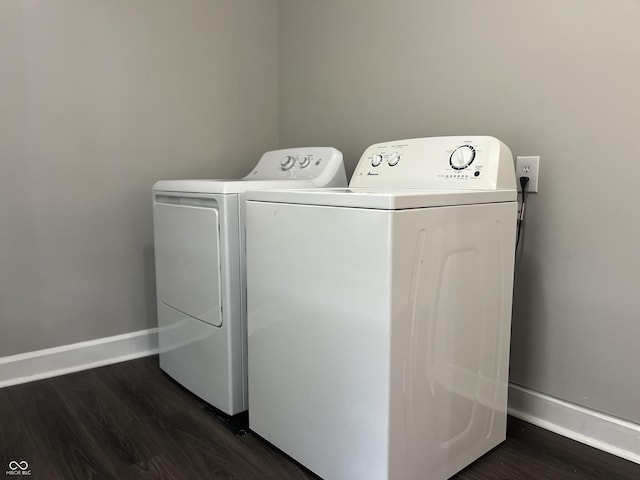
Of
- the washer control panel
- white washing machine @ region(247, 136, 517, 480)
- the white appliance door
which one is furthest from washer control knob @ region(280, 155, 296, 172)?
white washing machine @ region(247, 136, 517, 480)

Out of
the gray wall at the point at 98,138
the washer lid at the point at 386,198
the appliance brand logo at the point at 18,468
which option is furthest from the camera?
the gray wall at the point at 98,138

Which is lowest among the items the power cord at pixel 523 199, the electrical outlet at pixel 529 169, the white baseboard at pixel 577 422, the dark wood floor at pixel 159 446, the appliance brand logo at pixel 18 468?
the dark wood floor at pixel 159 446

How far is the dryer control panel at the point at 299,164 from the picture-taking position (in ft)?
6.32

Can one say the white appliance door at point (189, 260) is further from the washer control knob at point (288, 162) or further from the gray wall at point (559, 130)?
the gray wall at point (559, 130)

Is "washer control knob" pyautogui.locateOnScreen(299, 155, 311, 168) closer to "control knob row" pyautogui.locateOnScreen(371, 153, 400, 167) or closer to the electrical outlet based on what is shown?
"control knob row" pyautogui.locateOnScreen(371, 153, 400, 167)

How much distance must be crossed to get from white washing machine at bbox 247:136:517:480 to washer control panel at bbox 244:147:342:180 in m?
0.46

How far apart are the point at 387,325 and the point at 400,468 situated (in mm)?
355

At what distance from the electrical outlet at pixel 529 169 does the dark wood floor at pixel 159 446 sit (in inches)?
30.4

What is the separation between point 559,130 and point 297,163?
1.00 metres

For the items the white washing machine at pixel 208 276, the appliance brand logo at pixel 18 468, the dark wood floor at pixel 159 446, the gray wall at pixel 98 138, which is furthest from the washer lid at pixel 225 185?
the appliance brand logo at pixel 18 468

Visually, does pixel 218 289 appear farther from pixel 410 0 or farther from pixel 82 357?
pixel 410 0

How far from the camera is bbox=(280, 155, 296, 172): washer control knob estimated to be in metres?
2.06

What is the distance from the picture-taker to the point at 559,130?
1.47m

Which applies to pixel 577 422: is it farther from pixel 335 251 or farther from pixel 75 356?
pixel 75 356
